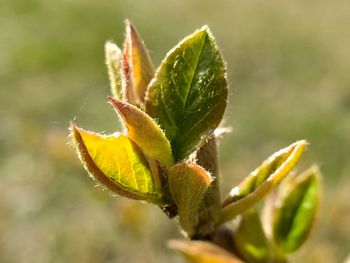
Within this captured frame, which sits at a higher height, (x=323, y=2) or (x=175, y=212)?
(x=323, y=2)

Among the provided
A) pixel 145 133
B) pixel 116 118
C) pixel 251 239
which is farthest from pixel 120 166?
pixel 116 118

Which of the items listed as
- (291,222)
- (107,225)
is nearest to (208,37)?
(291,222)

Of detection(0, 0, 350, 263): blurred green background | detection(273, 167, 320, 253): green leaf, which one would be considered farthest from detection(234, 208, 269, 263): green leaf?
detection(0, 0, 350, 263): blurred green background

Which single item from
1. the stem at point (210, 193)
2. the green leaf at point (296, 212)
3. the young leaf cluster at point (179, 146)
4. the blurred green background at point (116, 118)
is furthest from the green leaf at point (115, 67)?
the blurred green background at point (116, 118)

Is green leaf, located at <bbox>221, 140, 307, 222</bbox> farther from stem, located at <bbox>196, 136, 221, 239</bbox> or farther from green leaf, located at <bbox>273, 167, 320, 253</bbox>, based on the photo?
green leaf, located at <bbox>273, 167, 320, 253</bbox>

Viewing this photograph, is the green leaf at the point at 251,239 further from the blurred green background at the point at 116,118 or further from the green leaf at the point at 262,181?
the blurred green background at the point at 116,118

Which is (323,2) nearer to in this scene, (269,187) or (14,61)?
(14,61)
